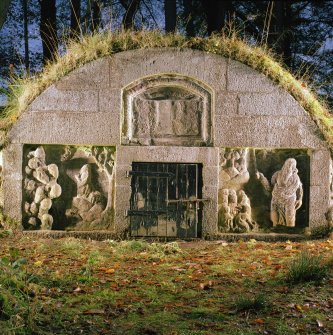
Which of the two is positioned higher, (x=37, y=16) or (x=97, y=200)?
(x=37, y=16)

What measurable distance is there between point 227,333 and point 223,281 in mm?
1469

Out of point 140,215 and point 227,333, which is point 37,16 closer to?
point 140,215

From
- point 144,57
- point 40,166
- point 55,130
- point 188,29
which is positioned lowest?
point 40,166

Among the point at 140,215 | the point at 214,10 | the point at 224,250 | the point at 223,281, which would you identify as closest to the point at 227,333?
the point at 223,281

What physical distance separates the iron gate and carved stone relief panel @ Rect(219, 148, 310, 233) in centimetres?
46

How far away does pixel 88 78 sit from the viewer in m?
7.36

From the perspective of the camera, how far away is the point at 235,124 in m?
7.33

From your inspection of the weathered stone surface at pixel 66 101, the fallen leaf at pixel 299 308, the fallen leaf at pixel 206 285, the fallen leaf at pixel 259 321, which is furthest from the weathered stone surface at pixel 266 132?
the fallen leaf at pixel 259 321

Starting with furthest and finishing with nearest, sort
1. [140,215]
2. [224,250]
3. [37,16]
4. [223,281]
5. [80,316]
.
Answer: [37,16] → [140,215] → [224,250] → [223,281] → [80,316]

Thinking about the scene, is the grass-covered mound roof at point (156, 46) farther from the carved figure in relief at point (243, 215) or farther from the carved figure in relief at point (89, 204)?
the carved figure in relief at point (243, 215)

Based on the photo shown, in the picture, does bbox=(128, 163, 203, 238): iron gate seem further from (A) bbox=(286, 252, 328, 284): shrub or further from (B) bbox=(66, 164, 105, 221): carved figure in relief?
(A) bbox=(286, 252, 328, 284): shrub

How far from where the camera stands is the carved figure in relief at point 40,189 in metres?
7.31

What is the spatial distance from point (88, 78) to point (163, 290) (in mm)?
3966

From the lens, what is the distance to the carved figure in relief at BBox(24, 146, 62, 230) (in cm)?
731
